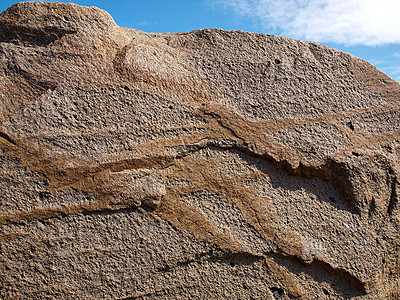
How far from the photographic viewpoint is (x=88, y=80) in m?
1.11

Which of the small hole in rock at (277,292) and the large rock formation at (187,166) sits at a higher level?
the large rock formation at (187,166)

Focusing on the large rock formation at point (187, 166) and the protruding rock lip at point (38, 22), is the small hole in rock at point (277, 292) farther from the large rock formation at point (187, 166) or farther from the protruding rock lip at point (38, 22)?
the protruding rock lip at point (38, 22)

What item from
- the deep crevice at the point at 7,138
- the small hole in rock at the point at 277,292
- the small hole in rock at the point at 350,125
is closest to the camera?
the deep crevice at the point at 7,138

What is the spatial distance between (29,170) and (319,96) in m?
1.03

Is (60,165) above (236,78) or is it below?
below

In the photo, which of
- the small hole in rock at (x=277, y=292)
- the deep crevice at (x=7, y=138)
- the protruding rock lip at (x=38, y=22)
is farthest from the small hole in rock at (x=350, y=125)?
the deep crevice at (x=7, y=138)

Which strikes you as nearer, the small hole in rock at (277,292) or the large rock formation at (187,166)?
the large rock formation at (187,166)

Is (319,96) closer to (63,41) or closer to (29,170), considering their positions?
(63,41)

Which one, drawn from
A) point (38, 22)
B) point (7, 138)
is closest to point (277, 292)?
point (7, 138)

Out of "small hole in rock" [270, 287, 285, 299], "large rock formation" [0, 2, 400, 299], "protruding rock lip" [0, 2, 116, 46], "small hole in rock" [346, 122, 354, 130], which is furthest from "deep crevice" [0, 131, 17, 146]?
"small hole in rock" [346, 122, 354, 130]

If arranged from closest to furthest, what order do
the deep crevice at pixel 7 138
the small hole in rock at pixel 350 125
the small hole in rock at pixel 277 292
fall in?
the deep crevice at pixel 7 138
the small hole in rock at pixel 277 292
the small hole in rock at pixel 350 125

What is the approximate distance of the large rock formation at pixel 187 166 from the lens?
3.42ft

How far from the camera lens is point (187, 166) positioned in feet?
3.73

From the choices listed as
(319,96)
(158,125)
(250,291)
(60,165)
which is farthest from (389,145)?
(60,165)
